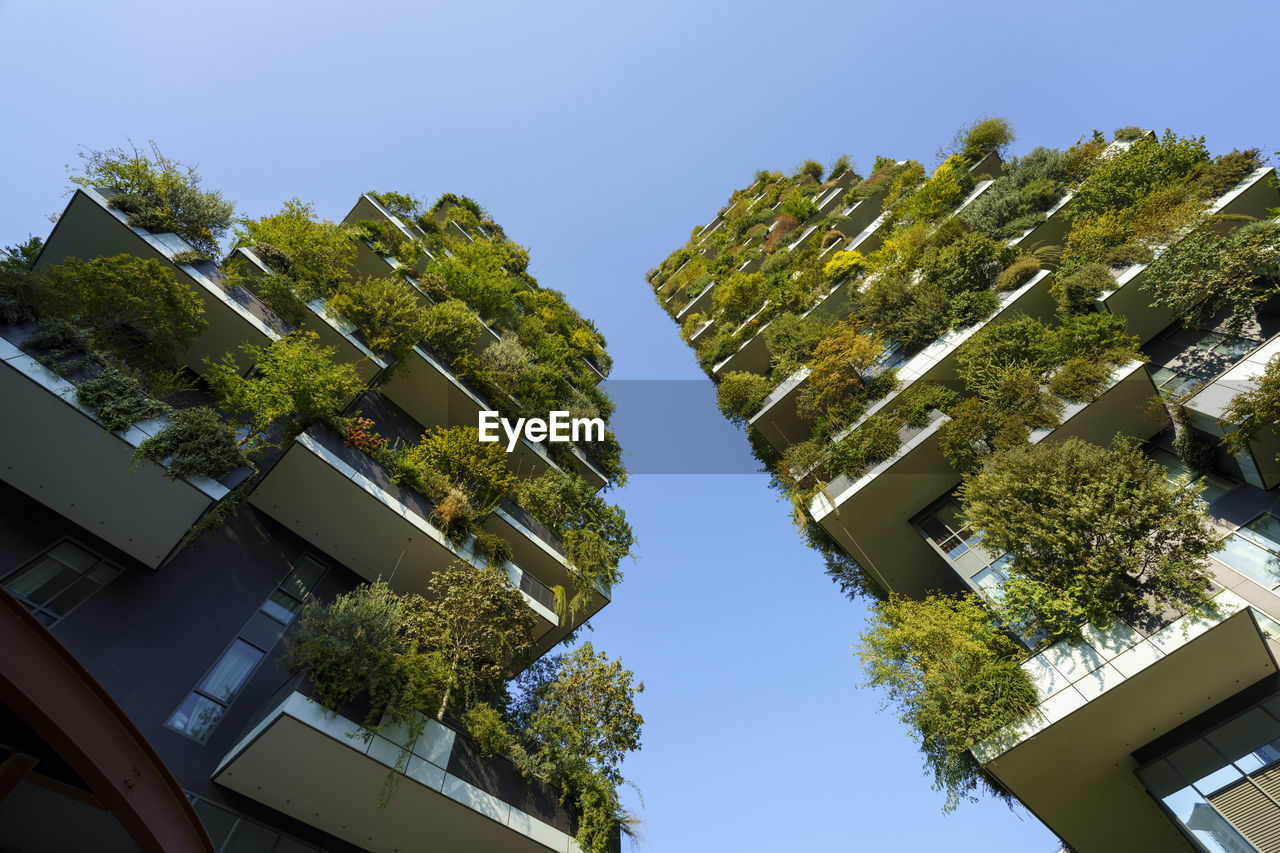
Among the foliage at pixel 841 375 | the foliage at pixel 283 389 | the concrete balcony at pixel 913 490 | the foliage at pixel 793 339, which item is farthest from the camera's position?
the foliage at pixel 793 339

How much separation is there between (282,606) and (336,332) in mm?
7746

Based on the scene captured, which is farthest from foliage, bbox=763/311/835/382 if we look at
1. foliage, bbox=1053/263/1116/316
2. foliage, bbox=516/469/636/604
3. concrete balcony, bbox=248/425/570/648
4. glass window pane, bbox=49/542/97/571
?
glass window pane, bbox=49/542/97/571

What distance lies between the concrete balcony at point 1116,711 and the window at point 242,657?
49.9ft

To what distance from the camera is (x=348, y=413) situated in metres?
14.3

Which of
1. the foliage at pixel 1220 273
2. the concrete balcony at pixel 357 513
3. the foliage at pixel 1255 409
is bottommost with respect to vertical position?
the concrete balcony at pixel 357 513

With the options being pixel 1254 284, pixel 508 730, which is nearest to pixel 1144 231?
pixel 1254 284

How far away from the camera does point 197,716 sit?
9.34 metres

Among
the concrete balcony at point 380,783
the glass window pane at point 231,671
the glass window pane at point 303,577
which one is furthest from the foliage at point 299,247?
the concrete balcony at point 380,783

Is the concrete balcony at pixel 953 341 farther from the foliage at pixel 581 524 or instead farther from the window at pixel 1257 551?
A: the foliage at pixel 581 524

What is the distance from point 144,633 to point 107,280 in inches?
296

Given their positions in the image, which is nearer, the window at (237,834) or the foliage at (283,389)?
the window at (237,834)

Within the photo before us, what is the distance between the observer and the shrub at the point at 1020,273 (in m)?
16.8

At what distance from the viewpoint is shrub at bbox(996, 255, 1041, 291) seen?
16750mm

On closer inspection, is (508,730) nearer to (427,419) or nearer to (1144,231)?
(427,419)
